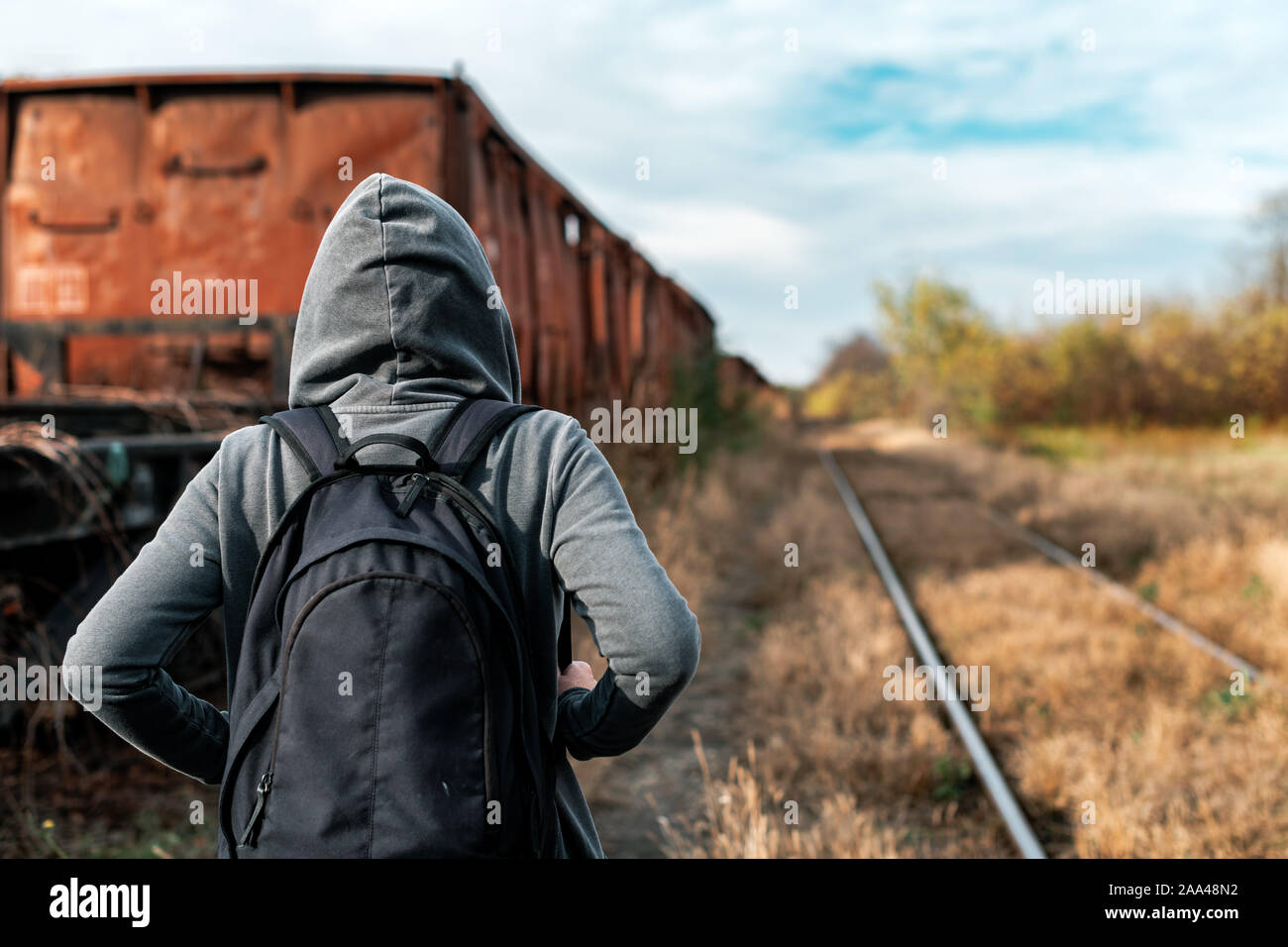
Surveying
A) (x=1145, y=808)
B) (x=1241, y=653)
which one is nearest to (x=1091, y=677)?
(x=1241, y=653)

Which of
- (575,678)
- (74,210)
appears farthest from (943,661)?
(74,210)

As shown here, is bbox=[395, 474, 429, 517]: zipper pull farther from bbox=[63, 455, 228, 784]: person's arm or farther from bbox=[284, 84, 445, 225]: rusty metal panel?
bbox=[284, 84, 445, 225]: rusty metal panel

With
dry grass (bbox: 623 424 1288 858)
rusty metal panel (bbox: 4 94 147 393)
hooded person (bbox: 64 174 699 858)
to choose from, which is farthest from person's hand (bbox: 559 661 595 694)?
rusty metal panel (bbox: 4 94 147 393)

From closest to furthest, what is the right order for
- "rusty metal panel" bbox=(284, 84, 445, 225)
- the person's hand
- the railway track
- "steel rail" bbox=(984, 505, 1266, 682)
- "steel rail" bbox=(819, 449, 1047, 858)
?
1. the person's hand
2. "steel rail" bbox=(819, 449, 1047, 858)
3. the railway track
4. "steel rail" bbox=(984, 505, 1266, 682)
5. "rusty metal panel" bbox=(284, 84, 445, 225)

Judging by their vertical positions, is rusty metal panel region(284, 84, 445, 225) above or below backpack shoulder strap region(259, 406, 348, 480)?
above

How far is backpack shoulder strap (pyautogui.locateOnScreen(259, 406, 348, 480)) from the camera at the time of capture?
1481 millimetres

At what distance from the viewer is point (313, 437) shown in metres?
1.50

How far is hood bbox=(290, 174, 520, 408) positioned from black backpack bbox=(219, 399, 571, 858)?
0.48ft

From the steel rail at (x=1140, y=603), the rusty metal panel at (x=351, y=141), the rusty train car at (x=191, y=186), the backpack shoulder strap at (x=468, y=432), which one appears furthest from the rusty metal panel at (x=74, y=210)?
the steel rail at (x=1140, y=603)

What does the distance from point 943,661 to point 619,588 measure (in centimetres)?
503

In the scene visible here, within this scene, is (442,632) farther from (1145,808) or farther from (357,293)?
(1145,808)

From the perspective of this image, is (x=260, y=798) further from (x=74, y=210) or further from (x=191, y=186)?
(x=74, y=210)
